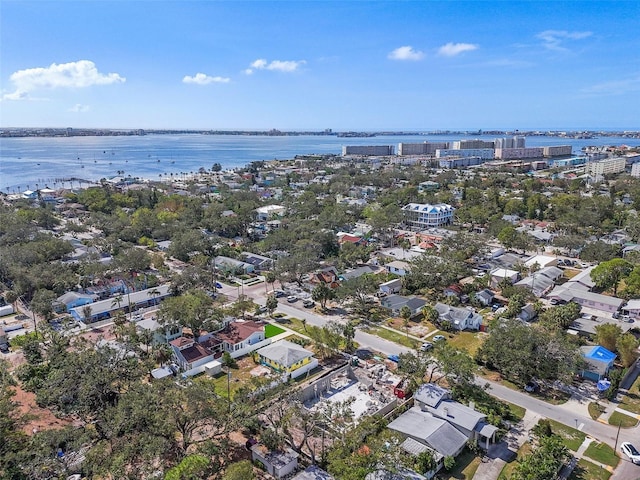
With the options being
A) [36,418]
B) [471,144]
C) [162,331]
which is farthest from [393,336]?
[471,144]

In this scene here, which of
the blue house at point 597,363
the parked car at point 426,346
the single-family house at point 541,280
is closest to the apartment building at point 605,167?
the single-family house at point 541,280

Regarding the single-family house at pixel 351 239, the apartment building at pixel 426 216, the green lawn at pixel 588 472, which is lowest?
the green lawn at pixel 588 472

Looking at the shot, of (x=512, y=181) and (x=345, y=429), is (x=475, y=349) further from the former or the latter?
(x=512, y=181)

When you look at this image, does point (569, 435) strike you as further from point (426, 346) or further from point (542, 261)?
point (542, 261)

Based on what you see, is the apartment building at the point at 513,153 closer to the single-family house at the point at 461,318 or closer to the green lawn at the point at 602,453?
the single-family house at the point at 461,318

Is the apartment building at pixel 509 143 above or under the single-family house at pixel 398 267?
above
